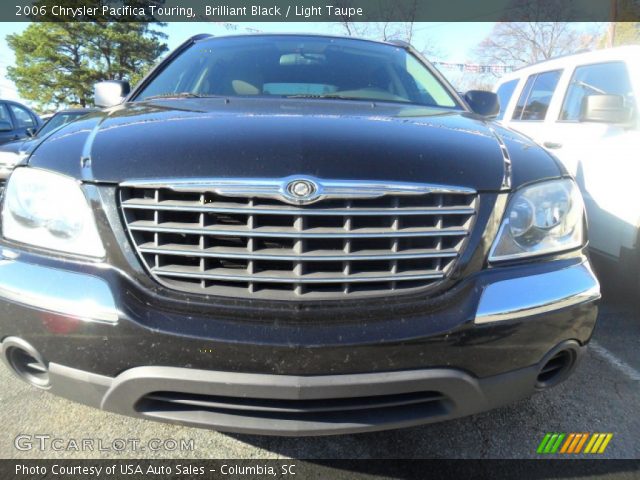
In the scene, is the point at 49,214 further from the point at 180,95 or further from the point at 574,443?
the point at 574,443

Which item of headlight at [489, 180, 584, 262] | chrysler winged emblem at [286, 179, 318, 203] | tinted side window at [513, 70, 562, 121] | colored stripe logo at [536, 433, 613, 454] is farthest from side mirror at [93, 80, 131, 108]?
tinted side window at [513, 70, 562, 121]

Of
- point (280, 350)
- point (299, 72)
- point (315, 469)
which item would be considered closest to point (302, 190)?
point (280, 350)

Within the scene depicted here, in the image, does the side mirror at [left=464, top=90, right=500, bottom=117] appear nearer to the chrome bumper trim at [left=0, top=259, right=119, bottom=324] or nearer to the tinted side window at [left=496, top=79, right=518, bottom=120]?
the chrome bumper trim at [left=0, top=259, right=119, bottom=324]

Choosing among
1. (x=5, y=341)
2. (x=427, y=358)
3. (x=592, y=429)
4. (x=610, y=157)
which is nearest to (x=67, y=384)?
(x=5, y=341)

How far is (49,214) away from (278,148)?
2.65ft

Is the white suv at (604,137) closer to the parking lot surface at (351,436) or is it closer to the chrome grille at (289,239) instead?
the parking lot surface at (351,436)

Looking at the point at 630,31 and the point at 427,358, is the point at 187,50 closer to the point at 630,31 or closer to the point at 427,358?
the point at 427,358

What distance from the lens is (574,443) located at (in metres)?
1.98

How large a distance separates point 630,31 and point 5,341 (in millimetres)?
25699

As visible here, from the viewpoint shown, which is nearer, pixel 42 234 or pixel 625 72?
pixel 42 234

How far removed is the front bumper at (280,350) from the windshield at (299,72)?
137 cm

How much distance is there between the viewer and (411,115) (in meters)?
2.07

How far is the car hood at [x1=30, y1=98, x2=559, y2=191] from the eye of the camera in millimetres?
1498

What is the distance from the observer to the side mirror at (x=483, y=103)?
2.69 metres
